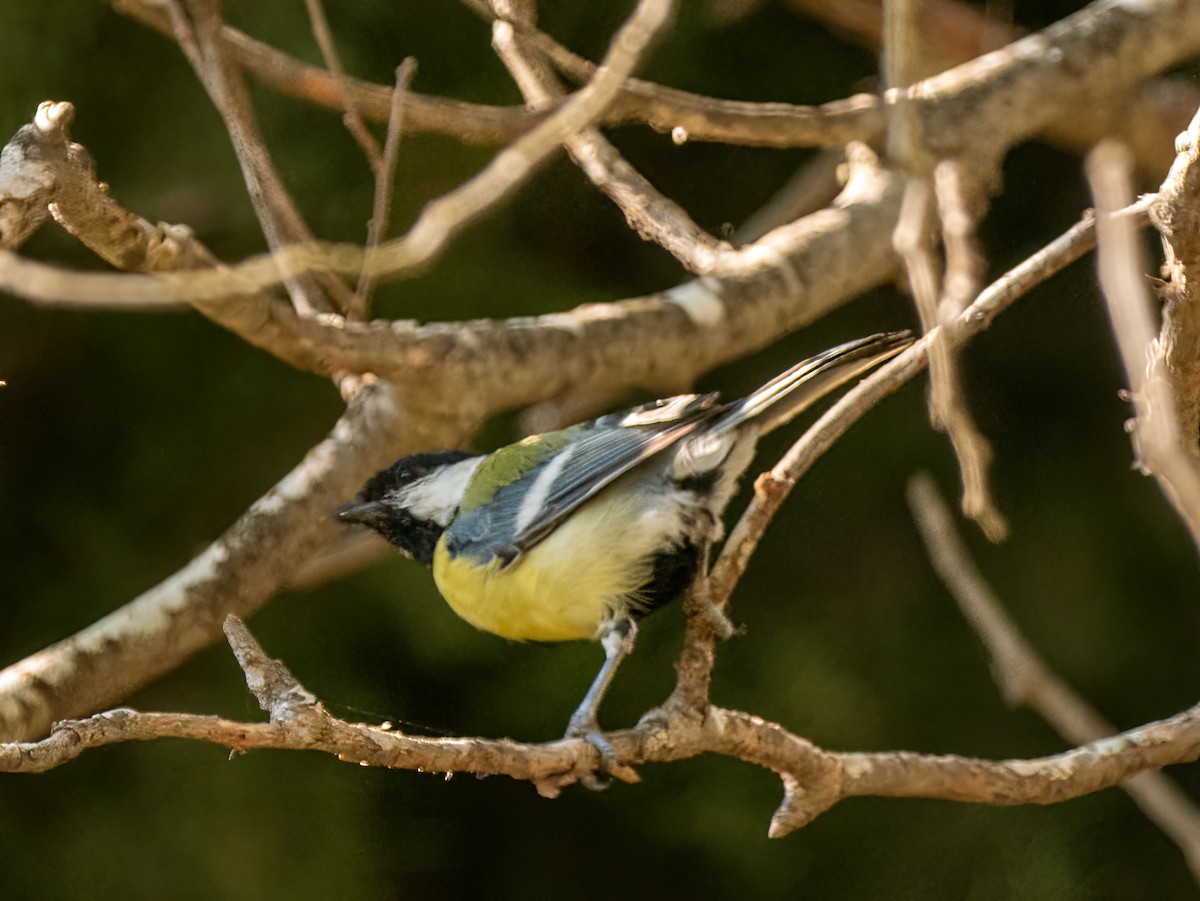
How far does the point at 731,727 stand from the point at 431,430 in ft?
1.91

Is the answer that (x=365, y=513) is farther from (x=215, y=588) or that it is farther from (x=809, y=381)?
(x=809, y=381)

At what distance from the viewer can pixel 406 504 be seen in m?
1.29

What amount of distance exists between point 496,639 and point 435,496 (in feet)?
0.96

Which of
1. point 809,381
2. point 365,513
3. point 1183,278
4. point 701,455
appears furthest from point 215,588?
point 1183,278

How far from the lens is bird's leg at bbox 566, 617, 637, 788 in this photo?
35.0 inches

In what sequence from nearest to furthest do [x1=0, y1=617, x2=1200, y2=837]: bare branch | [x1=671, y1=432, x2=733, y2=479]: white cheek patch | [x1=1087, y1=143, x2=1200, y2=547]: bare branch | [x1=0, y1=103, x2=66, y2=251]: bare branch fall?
[x1=1087, y1=143, x2=1200, y2=547]: bare branch → [x1=0, y1=617, x2=1200, y2=837]: bare branch → [x1=0, y1=103, x2=66, y2=251]: bare branch → [x1=671, y1=432, x2=733, y2=479]: white cheek patch

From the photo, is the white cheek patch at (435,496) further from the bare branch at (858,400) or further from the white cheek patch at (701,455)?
the bare branch at (858,400)

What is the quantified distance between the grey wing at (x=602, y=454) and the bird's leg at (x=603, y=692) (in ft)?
0.35

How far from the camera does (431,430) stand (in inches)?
55.1

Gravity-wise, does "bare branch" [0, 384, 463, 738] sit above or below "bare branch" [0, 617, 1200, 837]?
above

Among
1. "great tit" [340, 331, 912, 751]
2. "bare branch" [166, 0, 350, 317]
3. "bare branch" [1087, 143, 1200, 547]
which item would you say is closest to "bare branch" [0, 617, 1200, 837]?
"great tit" [340, 331, 912, 751]

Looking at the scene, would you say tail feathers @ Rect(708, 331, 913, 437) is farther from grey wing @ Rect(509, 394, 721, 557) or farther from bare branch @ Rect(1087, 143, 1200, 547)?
bare branch @ Rect(1087, 143, 1200, 547)

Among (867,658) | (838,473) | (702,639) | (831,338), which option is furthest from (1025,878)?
(702,639)

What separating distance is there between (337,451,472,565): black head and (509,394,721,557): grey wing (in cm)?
11
